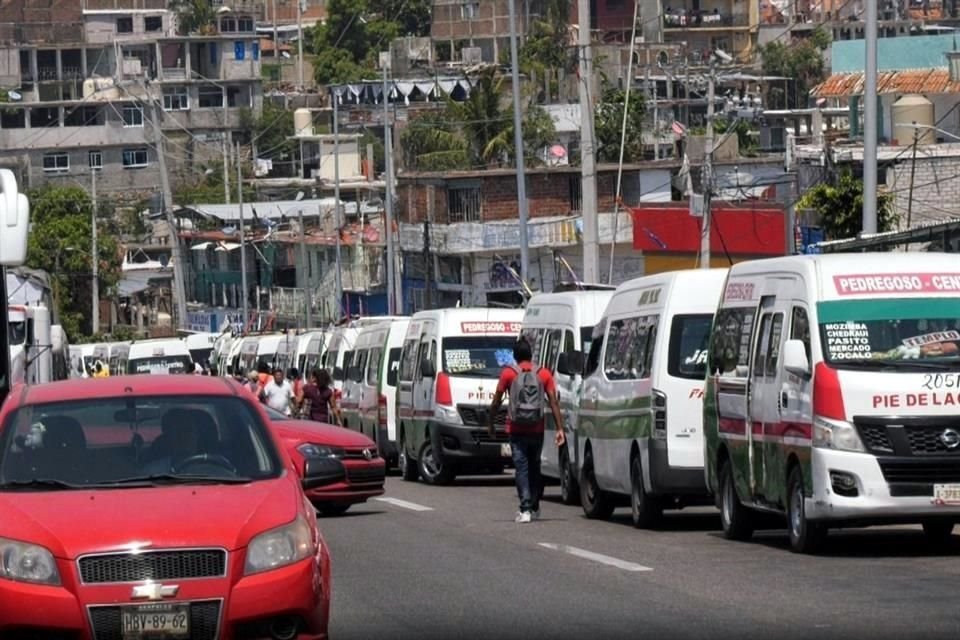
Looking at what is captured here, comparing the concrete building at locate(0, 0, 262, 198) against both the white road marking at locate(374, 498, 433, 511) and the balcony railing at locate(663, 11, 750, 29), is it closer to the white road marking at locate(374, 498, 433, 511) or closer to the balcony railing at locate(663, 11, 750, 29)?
the balcony railing at locate(663, 11, 750, 29)

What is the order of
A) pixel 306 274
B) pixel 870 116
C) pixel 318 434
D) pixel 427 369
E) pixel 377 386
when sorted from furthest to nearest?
pixel 306 274
pixel 377 386
pixel 870 116
pixel 427 369
pixel 318 434

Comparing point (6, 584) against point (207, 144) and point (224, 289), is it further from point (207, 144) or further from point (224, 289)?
point (207, 144)

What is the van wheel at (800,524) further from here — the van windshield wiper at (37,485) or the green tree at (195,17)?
the green tree at (195,17)

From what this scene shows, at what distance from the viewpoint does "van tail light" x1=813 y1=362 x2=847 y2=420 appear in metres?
15.2

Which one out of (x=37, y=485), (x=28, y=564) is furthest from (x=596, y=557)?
(x=28, y=564)

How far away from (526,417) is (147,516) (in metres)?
10.4

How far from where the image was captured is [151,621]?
948 cm

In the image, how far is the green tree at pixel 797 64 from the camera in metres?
111

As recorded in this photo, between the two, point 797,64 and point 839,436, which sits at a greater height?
point 797,64

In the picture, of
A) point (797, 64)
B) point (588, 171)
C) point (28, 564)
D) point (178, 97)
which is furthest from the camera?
point (178, 97)

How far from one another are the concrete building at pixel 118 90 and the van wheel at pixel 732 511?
322 ft

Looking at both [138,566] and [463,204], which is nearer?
[138,566]

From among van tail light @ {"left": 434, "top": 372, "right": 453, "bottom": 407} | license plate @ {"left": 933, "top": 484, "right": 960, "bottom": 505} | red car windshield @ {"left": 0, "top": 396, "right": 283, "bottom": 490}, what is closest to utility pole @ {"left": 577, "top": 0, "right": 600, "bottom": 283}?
van tail light @ {"left": 434, "top": 372, "right": 453, "bottom": 407}

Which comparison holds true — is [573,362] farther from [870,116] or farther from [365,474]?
[870,116]
